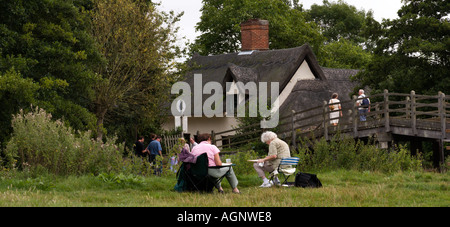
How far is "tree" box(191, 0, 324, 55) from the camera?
52.5m

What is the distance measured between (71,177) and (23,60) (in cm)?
813

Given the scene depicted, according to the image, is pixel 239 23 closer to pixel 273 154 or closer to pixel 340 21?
pixel 340 21

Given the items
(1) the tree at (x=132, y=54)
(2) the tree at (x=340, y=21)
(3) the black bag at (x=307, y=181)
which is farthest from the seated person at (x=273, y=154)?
(2) the tree at (x=340, y=21)

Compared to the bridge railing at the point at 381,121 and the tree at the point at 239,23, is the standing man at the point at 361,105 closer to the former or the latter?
the bridge railing at the point at 381,121

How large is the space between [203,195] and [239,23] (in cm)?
3979

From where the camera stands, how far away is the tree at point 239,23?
52.5 metres

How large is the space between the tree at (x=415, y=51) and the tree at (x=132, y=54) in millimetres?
10126

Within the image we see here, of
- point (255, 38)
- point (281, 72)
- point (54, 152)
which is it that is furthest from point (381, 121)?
point (255, 38)

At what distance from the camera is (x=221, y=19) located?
173 feet

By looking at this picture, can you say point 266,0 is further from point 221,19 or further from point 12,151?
point 12,151

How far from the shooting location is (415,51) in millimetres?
31594

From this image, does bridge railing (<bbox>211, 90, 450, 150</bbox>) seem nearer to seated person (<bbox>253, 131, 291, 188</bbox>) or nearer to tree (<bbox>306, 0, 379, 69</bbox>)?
seated person (<bbox>253, 131, 291, 188</bbox>)

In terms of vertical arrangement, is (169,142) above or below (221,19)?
below
